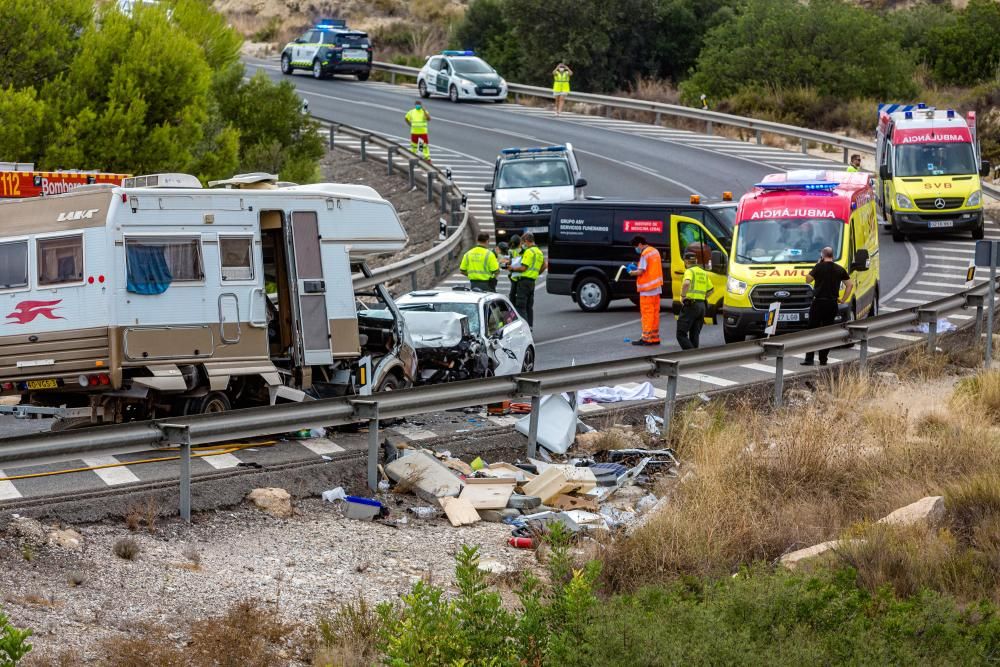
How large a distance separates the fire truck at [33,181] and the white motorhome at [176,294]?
9.06 feet

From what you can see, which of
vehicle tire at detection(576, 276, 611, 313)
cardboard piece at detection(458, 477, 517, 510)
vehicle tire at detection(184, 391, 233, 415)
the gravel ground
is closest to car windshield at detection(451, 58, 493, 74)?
vehicle tire at detection(576, 276, 611, 313)

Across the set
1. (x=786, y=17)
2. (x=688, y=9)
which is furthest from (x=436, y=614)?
(x=688, y=9)

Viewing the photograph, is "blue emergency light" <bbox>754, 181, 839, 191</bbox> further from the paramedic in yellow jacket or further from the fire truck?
the paramedic in yellow jacket

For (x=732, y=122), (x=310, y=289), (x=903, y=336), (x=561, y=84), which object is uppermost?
(x=561, y=84)

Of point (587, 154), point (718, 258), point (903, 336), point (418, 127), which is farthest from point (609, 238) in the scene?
point (587, 154)

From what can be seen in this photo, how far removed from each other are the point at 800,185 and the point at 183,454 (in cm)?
1234

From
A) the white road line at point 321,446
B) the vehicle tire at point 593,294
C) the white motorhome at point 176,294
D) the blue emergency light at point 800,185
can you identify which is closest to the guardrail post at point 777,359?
the white motorhome at point 176,294

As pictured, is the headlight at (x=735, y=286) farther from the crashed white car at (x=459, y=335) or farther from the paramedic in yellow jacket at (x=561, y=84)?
the paramedic in yellow jacket at (x=561, y=84)

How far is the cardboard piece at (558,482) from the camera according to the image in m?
12.2

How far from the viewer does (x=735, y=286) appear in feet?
66.1

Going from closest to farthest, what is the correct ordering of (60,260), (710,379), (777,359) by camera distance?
(60,260)
(777,359)
(710,379)

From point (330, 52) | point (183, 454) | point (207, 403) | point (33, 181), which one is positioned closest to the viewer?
point (183, 454)

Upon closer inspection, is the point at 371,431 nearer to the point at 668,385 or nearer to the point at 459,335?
the point at 668,385

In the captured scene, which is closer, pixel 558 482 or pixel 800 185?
pixel 558 482
